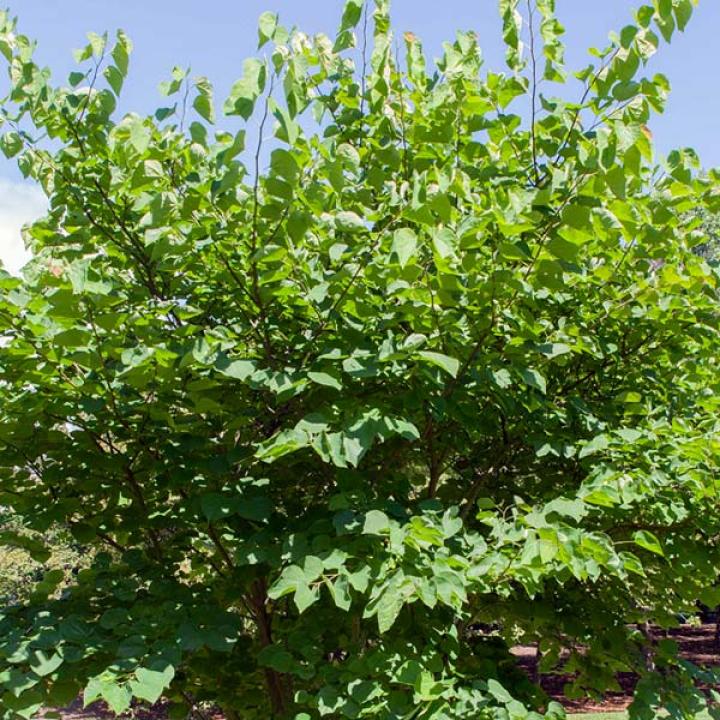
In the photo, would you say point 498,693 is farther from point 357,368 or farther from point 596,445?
point 357,368

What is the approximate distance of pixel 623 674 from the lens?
14008 millimetres

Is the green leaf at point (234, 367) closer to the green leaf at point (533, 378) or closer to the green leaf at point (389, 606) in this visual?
the green leaf at point (389, 606)

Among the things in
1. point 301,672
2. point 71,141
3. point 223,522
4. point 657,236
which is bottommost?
point 301,672

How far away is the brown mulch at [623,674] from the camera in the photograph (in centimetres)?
1277

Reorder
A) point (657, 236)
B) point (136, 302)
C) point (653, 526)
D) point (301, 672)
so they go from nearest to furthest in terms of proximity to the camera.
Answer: point (657, 236), point (301, 672), point (136, 302), point (653, 526)

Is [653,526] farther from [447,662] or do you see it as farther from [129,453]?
[129,453]

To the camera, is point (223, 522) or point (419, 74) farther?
point (223, 522)

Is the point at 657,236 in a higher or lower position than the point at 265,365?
higher

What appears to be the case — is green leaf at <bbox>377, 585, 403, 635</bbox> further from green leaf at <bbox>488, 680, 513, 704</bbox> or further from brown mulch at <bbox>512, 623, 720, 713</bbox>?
brown mulch at <bbox>512, 623, 720, 713</bbox>

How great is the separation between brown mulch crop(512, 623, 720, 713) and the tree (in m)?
6.35

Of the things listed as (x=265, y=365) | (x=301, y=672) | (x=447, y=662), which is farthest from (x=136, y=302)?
(x=447, y=662)

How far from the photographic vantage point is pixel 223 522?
2752 millimetres

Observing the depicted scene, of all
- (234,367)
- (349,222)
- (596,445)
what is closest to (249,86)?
(349,222)

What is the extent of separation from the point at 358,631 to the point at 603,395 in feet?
4.45
